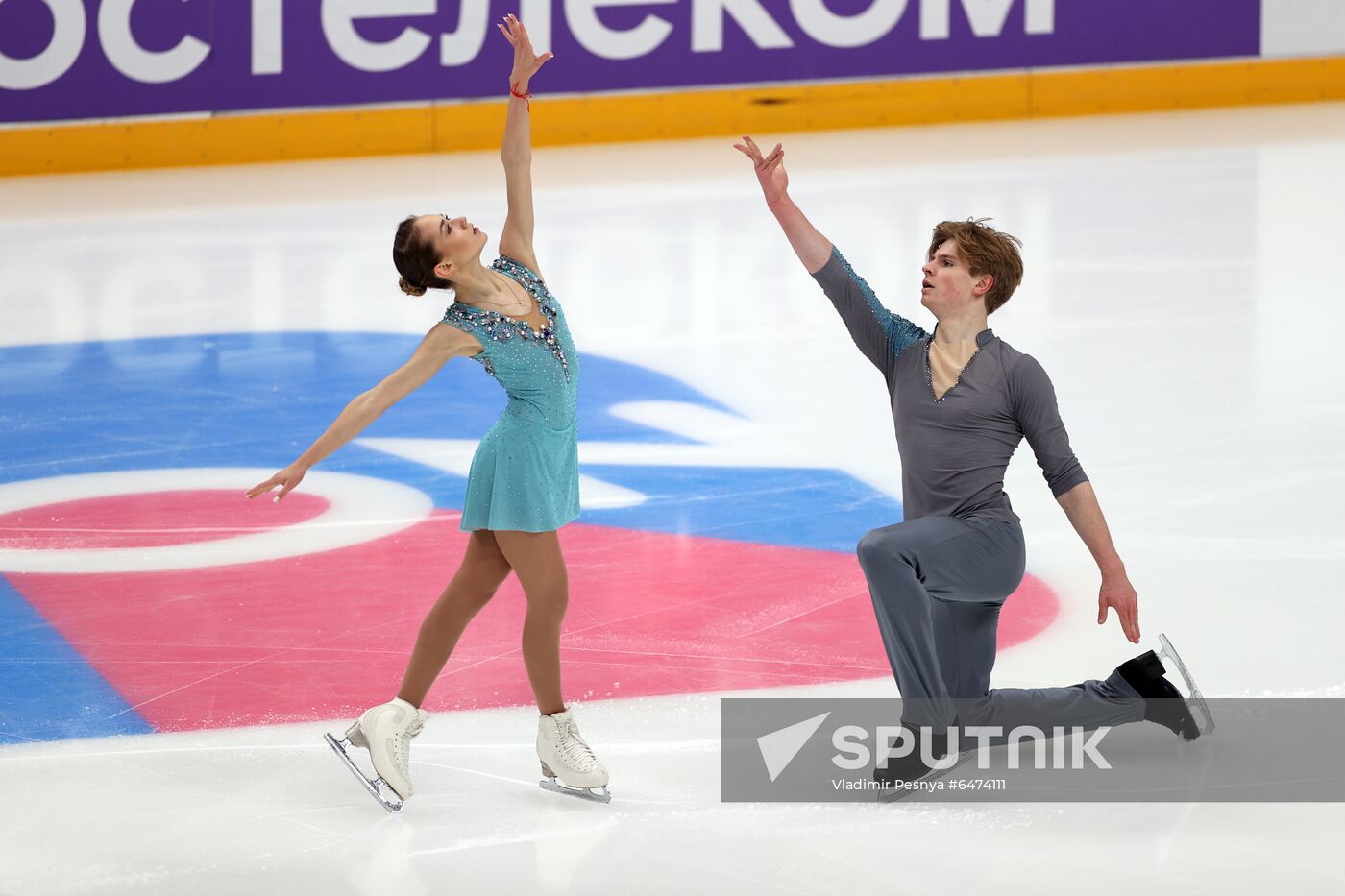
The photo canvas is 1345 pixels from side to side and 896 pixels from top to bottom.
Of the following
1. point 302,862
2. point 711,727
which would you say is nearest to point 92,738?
point 302,862

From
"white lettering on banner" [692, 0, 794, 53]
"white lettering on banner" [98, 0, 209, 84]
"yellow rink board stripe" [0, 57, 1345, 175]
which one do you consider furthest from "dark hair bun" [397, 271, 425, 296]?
"white lettering on banner" [692, 0, 794, 53]

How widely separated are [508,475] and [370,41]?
425 inches

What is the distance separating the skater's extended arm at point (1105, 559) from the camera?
3533mm

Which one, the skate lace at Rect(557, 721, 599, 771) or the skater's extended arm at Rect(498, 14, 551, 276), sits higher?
the skater's extended arm at Rect(498, 14, 551, 276)

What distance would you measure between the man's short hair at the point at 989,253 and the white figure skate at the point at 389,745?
140 centimetres

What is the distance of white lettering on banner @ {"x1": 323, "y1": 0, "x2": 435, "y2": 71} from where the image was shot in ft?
44.4

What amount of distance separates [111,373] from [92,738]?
157 inches

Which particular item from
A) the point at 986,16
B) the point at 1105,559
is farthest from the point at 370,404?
the point at 986,16

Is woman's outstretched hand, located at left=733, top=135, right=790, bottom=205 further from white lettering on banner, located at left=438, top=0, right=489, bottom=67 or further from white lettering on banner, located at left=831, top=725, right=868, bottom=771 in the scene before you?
white lettering on banner, located at left=438, top=0, right=489, bottom=67

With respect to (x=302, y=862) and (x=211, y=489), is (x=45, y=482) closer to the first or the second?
(x=211, y=489)

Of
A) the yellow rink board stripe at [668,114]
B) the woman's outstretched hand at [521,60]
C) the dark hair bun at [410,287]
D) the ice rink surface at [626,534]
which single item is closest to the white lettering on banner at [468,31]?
the yellow rink board stripe at [668,114]

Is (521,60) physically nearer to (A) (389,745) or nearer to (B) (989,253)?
(B) (989,253)

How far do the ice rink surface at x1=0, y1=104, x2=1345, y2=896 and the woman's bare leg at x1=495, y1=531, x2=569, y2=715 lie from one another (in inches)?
8.9

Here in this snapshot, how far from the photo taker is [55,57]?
1291cm
